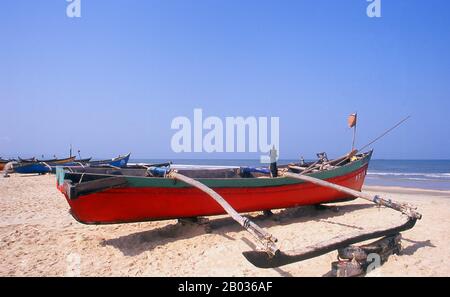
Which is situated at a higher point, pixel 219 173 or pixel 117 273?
pixel 219 173

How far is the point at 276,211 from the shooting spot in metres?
8.98

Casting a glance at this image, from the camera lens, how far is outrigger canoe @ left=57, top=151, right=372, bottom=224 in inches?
215

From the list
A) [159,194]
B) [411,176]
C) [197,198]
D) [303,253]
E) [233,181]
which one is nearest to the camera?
[303,253]

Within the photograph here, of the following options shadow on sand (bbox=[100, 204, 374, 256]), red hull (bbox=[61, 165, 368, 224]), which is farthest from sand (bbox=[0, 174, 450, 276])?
red hull (bbox=[61, 165, 368, 224])

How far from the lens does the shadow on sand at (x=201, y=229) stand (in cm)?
605

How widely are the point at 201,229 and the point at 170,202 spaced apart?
1.04 metres

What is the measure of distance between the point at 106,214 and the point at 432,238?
19.8ft

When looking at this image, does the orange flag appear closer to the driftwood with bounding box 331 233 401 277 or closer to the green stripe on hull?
the green stripe on hull

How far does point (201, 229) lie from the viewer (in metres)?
6.80

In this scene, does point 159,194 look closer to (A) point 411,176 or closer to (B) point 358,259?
(B) point 358,259

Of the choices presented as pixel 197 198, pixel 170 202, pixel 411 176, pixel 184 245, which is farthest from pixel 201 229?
pixel 411 176

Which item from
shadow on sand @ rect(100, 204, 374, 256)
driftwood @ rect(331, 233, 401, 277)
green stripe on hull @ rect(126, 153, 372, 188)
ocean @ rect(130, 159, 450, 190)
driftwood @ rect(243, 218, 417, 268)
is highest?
green stripe on hull @ rect(126, 153, 372, 188)

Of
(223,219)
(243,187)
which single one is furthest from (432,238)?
(223,219)
